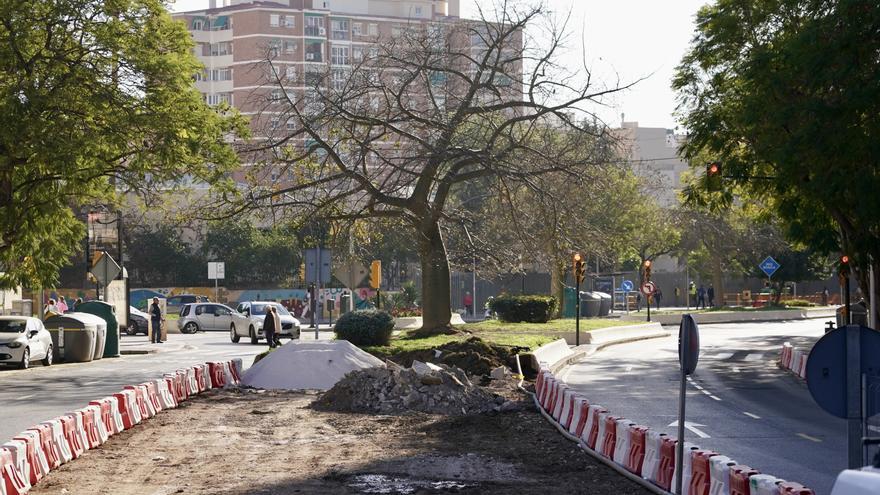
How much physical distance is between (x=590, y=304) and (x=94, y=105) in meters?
40.3

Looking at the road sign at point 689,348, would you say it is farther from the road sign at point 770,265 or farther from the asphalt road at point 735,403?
the road sign at point 770,265

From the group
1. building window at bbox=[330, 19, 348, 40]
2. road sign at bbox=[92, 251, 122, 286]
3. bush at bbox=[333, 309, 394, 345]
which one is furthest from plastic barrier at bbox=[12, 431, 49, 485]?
building window at bbox=[330, 19, 348, 40]

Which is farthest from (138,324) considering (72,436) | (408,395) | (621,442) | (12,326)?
(621,442)

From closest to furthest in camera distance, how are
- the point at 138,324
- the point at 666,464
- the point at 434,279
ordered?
the point at 666,464 → the point at 434,279 → the point at 138,324

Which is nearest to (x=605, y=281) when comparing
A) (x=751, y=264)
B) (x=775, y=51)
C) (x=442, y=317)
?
(x=751, y=264)

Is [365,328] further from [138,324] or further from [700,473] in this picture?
[138,324]

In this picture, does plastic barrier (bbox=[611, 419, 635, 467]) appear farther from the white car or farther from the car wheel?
the car wheel

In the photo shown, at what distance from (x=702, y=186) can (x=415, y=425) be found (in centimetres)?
1448

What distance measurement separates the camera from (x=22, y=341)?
110ft

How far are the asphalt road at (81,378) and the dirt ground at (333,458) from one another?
210cm

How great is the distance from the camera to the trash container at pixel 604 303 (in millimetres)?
70844

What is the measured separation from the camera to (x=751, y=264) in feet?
280

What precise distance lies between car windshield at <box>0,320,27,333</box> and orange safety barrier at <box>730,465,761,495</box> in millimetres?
26942

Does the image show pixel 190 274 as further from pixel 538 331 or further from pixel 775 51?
pixel 775 51
